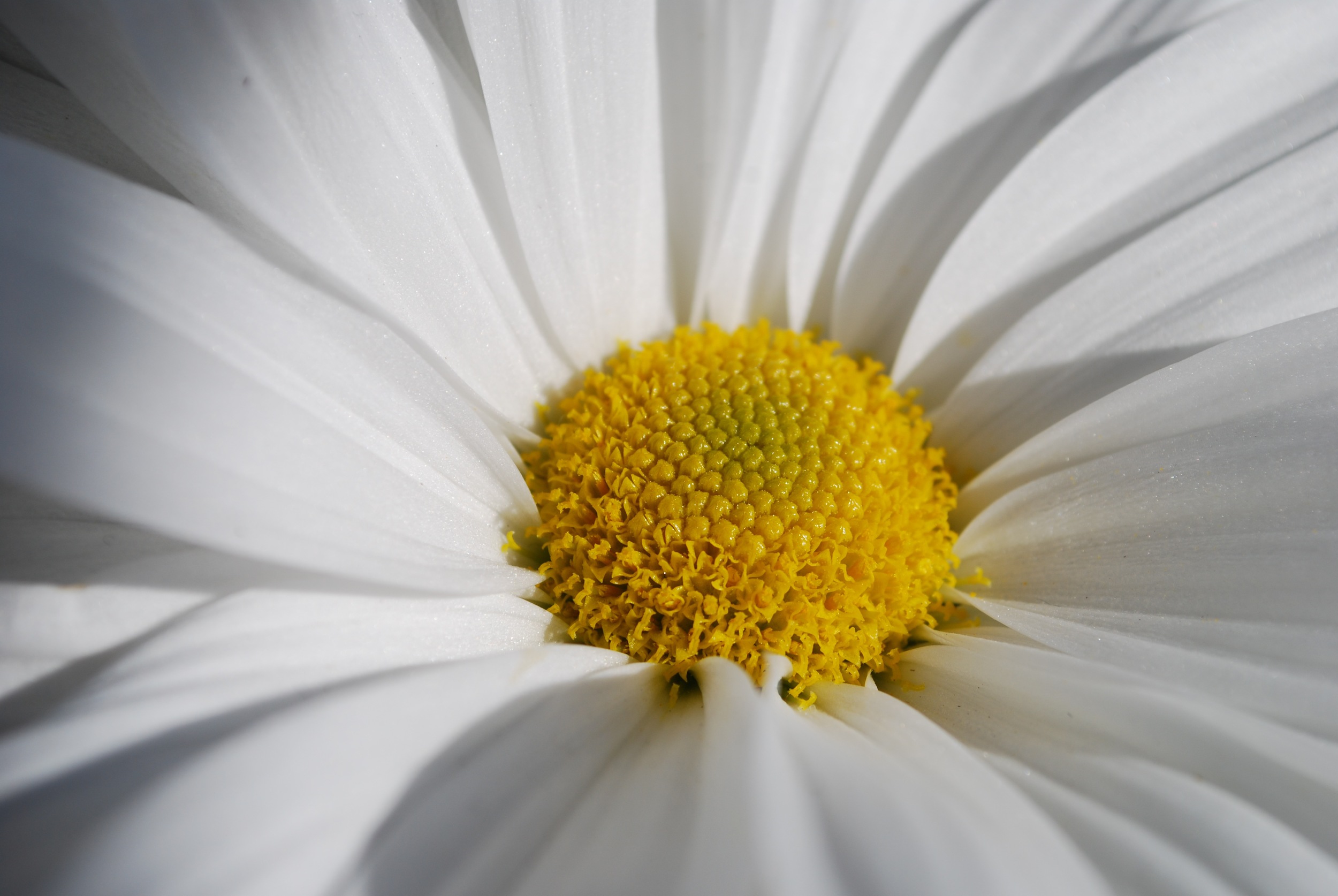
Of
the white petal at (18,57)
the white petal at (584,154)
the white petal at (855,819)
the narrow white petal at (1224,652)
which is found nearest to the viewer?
the white petal at (855,819)

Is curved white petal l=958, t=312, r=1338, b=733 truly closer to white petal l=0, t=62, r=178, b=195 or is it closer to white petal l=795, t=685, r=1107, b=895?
white petal l=795, t=685, r=1107, b=895

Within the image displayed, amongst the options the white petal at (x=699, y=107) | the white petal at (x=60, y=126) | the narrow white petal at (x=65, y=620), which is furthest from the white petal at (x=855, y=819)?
the white petal at (x=60, y=126)

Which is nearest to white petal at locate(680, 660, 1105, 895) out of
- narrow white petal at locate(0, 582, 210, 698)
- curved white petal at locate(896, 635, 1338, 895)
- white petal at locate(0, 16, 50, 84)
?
curved white petal at locate(896, 635, 1338, 895)

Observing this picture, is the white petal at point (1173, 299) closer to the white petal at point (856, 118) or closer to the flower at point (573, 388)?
the flower at point (573, 388)

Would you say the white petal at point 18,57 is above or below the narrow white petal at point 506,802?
above

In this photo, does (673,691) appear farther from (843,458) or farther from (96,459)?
(96,459)

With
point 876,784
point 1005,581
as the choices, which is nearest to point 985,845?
point 876,784

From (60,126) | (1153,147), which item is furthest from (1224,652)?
(60,126)
